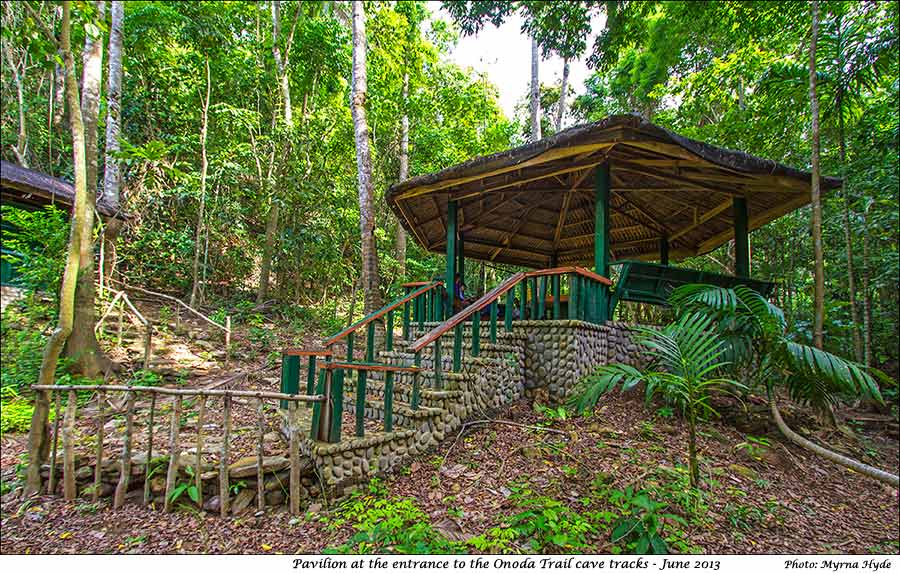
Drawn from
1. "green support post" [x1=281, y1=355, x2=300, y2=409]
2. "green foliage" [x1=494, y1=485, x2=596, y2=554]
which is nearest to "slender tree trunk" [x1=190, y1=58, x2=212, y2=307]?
"green support post" [x1=281, y1=355, x2=300, y2=409]

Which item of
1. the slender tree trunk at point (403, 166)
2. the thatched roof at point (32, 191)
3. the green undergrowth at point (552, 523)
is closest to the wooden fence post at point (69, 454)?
the green undergrowth at point (552, 523)

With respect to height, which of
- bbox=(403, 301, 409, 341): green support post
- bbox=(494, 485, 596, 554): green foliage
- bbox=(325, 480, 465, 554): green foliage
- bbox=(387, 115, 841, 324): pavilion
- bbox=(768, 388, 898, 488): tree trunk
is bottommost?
bbox=(325, 480, 465, 554): green foliage

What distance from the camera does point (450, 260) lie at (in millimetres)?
6848

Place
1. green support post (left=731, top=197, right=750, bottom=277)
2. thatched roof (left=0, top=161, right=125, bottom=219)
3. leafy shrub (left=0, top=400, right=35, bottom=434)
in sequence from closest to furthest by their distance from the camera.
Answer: leafy shrub (left=0, top=400, right=35, bottom=434), green support post (left=731, top=197, right=750, bottom=277), thatched roof (left=0, top=161, right=125, bottom=219)

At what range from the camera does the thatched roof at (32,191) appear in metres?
8.26

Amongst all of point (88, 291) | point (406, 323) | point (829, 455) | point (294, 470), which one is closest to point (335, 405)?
point (294, 470)

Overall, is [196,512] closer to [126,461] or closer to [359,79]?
[126,461]

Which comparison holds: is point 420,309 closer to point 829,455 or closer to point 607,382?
point 607,382

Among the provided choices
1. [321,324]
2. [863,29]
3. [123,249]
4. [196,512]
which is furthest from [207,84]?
[863,29]

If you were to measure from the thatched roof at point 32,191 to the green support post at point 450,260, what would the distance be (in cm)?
679

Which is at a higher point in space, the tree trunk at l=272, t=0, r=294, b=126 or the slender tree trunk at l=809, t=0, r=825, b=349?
the tree trunk at l=272, t=0, r=294, b=126

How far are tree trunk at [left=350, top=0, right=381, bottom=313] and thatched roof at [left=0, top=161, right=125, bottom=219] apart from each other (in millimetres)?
4990

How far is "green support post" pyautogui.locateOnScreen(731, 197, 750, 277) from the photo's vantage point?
244 inches

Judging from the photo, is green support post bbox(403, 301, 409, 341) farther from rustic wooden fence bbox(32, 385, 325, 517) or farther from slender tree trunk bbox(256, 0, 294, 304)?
slender tree trunk bbox(256, 0, 294, 304)
